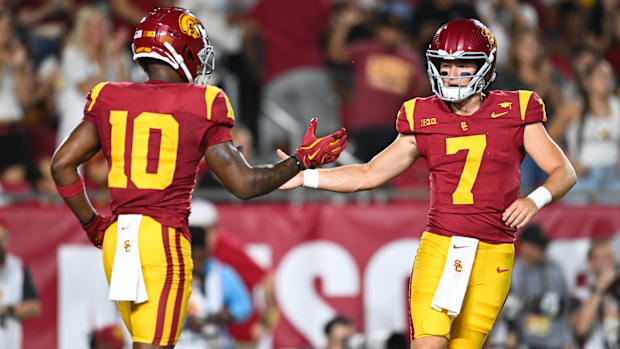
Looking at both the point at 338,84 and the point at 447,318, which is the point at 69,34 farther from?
the point at 447,318

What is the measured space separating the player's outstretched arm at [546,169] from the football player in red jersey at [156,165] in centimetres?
131

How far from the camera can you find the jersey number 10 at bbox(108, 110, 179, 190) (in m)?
4.89

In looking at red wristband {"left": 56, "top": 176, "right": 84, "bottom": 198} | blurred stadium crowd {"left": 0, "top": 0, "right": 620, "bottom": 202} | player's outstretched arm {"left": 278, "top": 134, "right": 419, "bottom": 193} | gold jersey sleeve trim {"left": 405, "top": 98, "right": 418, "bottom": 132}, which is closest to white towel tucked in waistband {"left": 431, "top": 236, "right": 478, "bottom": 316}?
player's outstretched arm {"left": 278, "top": 134, "right": 419, "bottom": 193}

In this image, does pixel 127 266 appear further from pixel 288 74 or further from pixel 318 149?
pixel 288 74

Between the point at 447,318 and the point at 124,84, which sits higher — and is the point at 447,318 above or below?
below

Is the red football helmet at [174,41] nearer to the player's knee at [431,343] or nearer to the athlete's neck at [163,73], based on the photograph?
the athlete's neck at [163,73]

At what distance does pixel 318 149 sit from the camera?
5312 millimetres

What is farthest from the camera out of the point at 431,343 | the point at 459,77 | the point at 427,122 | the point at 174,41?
the point at 427,122

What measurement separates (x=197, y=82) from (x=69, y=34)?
4.69 metres

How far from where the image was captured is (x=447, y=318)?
17.2 ft

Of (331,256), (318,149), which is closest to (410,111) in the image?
(318,149)

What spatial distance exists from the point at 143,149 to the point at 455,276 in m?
1.72

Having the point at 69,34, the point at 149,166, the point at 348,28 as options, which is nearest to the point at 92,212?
the point at 149,166

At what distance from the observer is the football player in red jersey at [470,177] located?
17.3 feet
